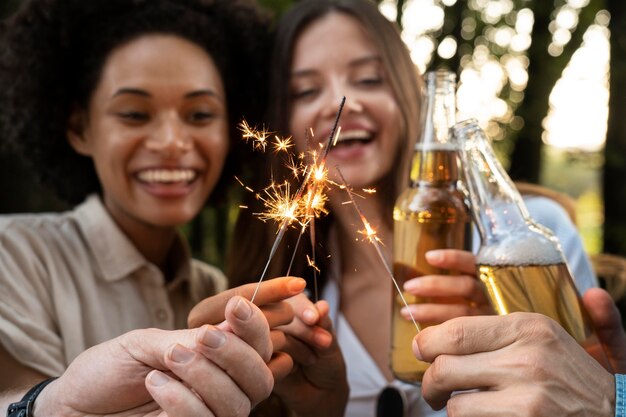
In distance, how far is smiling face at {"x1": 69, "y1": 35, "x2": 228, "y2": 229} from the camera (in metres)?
1.24

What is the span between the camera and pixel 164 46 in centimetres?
130

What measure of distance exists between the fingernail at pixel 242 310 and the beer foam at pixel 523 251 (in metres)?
0.35

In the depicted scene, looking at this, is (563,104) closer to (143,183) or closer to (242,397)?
(143,183)

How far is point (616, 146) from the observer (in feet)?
13.4

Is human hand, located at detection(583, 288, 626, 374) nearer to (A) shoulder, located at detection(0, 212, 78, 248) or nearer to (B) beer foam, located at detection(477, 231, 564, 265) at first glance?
(B) beer foam, located at detection(477, 231, 564, 265)

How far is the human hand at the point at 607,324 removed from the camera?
0.92 meters

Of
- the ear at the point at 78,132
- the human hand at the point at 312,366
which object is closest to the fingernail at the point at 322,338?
the human hand at the point at 312,366

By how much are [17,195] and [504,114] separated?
3768 mm

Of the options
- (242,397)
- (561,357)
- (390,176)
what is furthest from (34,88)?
(561,357)

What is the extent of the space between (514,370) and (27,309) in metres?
0.90

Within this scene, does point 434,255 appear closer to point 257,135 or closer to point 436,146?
point 436,146

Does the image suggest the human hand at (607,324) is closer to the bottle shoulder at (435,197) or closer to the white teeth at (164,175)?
the bottle shoulder at (435,197)

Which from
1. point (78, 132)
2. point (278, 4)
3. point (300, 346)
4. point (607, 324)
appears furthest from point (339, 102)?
point (278, 4)

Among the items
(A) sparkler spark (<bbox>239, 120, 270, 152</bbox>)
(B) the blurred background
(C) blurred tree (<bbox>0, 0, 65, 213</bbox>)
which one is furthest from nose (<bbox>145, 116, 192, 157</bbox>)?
(B) the blurred background
